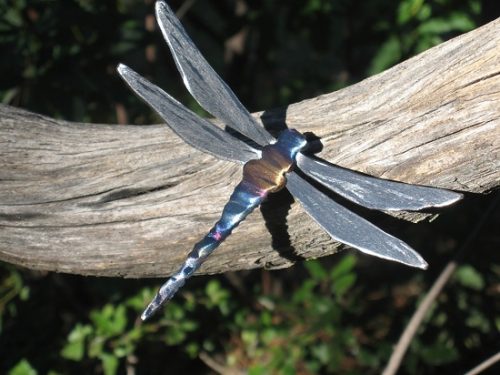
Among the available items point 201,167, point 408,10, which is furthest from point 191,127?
point 408,10

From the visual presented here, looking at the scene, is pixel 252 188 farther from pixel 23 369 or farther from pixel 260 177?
pixel 23 369

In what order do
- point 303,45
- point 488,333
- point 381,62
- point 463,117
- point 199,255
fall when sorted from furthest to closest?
point 303,45
point 488,333
point 381,62
point 199,255
point 463,117

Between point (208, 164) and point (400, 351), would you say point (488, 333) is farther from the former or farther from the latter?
point (208, 164)

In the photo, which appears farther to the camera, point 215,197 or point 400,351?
point 400,351

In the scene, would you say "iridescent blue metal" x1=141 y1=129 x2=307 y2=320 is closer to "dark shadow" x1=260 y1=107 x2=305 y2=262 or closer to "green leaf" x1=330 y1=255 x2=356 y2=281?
"dark shadow" x1=260 y1=107 x2=305 y2=262

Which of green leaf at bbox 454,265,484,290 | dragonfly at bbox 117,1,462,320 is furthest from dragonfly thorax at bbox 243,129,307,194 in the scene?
green leaf at bbox 454,265,484,290

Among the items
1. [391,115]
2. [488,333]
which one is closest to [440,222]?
[488,333]

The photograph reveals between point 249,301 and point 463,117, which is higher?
point 463,117

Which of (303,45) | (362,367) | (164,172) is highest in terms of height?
(164,172)
